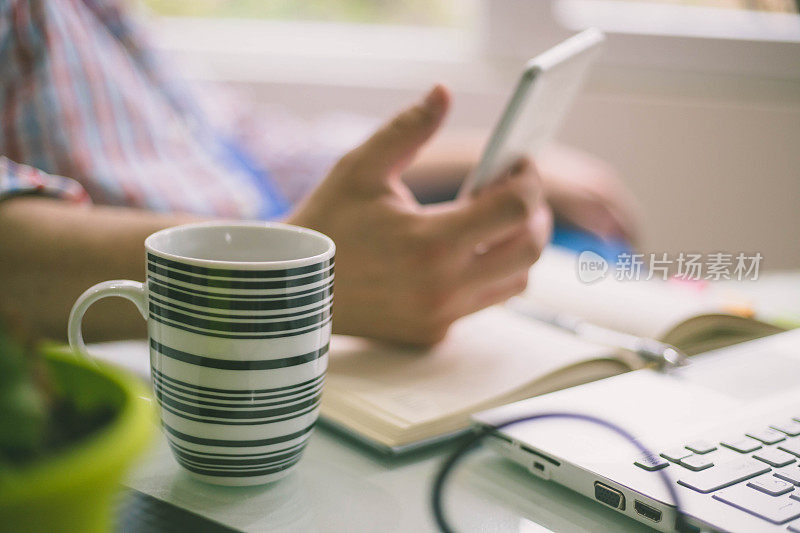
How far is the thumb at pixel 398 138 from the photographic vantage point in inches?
19.5

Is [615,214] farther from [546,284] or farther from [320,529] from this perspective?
[320,529]

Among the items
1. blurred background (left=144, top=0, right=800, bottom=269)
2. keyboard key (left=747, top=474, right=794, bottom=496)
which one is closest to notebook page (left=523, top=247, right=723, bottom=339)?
keyboard key (left=747, top=474, right=794, bottom=496)

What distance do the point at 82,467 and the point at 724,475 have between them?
288 mm

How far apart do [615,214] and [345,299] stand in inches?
20.8

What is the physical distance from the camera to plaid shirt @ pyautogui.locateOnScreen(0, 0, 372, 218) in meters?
0.66

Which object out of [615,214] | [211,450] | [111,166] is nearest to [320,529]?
[211,450]

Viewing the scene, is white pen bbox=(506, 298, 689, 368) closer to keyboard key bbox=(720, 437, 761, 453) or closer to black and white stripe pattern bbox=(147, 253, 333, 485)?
keyboard key bbox=(720, 437, 761, 453)

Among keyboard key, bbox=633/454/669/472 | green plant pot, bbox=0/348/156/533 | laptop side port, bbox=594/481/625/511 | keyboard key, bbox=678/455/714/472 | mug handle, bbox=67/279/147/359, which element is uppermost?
green plant pot, bbox=0/348/156/533

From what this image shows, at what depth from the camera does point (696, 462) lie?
36 centimetres

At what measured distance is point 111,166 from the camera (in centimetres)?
71

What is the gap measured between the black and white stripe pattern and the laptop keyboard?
6.7 inches

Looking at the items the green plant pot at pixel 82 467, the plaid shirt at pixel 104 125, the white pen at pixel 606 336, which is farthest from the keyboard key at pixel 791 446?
the plaid shirt at pixel 104 125

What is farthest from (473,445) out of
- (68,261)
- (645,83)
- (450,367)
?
(645,83)

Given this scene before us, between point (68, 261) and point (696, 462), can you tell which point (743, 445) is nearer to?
point (696, 462)
